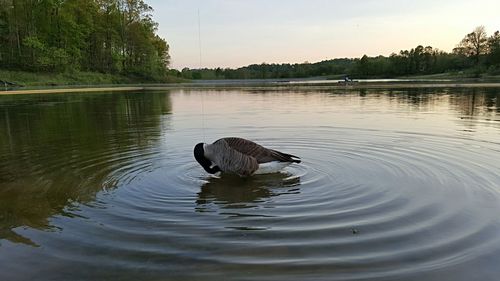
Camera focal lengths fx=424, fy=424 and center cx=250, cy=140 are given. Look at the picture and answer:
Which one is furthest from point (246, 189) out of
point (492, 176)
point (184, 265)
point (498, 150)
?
point (498, 150)

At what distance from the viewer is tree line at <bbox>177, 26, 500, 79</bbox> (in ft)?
356

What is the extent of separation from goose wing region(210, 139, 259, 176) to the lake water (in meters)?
0.31

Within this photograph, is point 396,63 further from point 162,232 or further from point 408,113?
point 162,232

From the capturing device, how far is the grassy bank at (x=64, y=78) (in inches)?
2704

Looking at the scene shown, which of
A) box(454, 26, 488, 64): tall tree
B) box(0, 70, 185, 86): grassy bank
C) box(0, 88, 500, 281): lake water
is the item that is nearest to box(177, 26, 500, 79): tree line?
box(454, 26, 488, 64): tall tree

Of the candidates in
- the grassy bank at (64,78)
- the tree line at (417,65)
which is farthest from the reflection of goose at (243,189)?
the tree line at (417,65)

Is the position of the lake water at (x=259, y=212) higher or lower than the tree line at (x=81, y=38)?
lower

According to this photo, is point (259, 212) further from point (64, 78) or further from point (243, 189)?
point (64, 78)

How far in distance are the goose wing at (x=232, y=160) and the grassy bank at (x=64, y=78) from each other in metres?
66.2

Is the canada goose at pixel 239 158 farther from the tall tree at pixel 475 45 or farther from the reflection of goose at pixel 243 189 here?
the tall tree at pixel 475 45

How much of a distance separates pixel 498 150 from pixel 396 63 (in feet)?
433

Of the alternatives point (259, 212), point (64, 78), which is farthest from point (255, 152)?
point (64, 78)

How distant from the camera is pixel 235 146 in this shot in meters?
9.23

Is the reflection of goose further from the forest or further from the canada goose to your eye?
the forest
